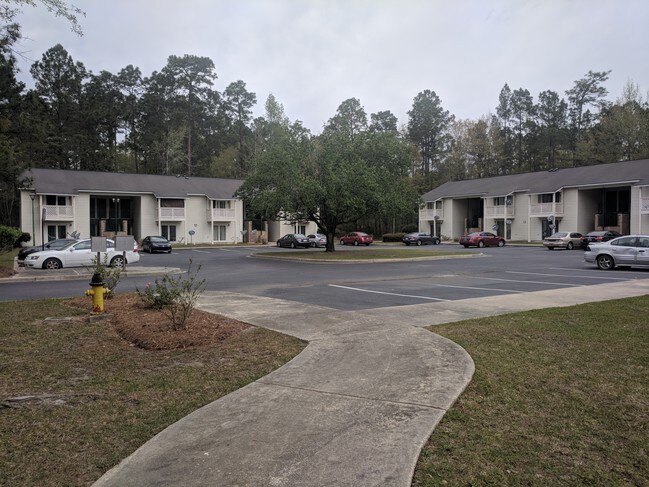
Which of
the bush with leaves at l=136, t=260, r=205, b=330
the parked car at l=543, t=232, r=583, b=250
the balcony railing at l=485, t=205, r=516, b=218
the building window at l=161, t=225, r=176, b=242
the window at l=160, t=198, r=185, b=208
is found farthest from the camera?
the balcony railing at l=485, t=205, r=516, b=218

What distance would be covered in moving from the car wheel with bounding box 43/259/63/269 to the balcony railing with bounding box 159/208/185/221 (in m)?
29.0

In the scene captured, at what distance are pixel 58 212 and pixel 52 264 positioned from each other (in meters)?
26.9

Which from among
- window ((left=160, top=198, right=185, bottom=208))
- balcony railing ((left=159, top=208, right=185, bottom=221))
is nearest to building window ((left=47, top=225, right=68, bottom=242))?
balcony railing ((left=159, top=208, right=185, bottom=221))

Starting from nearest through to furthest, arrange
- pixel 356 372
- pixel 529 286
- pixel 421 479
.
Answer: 1. pixel 421 479
2. pixel 356 372
3. pixel 529 286

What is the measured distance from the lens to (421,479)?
3.34m

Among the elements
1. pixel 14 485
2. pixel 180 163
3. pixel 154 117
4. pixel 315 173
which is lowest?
pixel 14 485

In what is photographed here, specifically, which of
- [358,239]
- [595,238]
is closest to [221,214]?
[358,239]

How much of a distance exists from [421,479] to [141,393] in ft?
10.5

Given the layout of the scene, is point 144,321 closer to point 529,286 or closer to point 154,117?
point 529,286

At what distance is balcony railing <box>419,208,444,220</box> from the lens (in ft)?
211

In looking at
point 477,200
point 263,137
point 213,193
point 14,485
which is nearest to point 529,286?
point 14,485

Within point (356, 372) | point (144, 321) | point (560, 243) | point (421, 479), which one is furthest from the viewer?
point (560, 243)

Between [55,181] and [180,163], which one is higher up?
[180,163]

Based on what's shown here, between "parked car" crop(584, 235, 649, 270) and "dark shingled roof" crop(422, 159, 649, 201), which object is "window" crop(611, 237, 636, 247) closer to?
"parked car" crop(584, 235, 649, 270)
